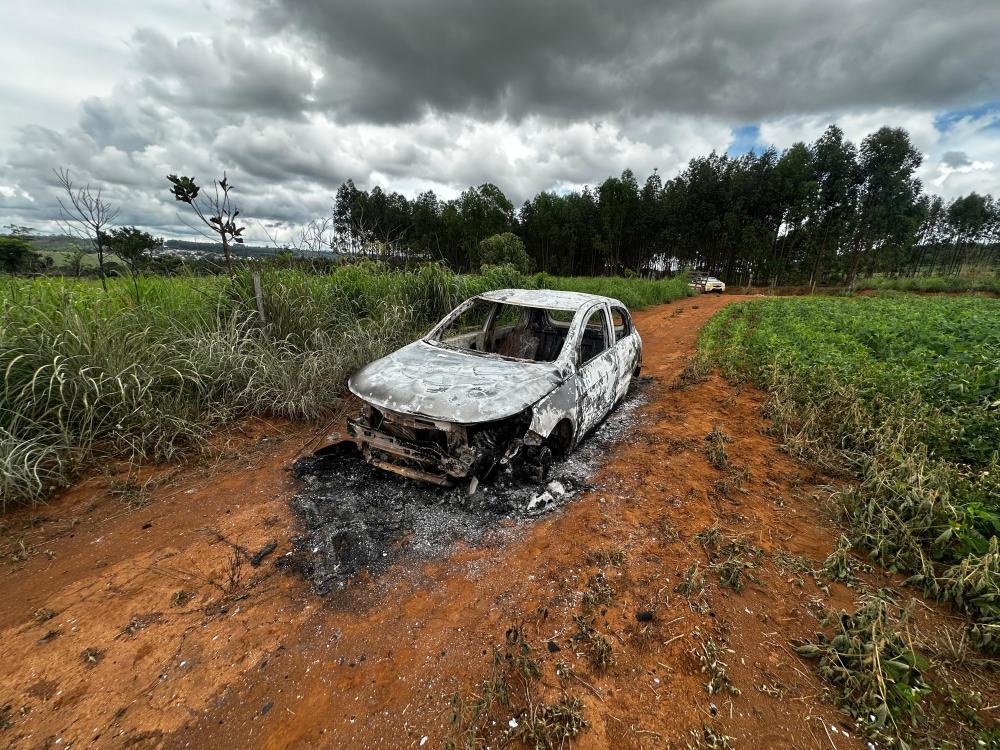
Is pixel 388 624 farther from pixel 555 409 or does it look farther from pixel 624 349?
pixel 624 349

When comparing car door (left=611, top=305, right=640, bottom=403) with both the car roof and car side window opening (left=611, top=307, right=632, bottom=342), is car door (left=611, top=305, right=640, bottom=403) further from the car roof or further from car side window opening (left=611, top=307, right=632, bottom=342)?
the car roof

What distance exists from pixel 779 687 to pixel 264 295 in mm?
6541

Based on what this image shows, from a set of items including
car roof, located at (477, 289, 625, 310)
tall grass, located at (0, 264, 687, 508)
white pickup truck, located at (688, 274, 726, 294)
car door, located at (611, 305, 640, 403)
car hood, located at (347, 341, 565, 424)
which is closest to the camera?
car hood, located at (347, 341, 565, 424)

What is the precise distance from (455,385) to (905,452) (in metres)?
3.81

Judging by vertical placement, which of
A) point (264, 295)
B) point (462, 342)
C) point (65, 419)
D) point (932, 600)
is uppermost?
point (264, 295)

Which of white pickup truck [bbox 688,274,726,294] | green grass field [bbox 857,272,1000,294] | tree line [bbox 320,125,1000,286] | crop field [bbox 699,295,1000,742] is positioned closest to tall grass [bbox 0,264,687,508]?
crop field [bbox 699,295,1000,742]

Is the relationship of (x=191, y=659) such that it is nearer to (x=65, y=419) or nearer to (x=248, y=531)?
(x=248, y=531)

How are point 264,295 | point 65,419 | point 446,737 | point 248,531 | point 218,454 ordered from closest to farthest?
point 446,737 → point 248,531 → point 65,419 → point 218,454 → point 264,295

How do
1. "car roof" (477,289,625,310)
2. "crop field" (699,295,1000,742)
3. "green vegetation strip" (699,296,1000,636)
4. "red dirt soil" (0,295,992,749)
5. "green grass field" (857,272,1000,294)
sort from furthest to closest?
1. "green grass field" (857,272,1000,294)
2. "car roof" (477,289,625,310)
3. "green vegetation strip" (699,296,1000,636)
4. "crop field" (699,295,1000,742)
5. "red dirt soil" (0,295,992,749)

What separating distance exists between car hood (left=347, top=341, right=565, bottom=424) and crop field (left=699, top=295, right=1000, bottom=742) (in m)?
2.18

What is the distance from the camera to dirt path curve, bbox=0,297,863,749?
168 centimetres

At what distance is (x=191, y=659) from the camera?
1.94 meters

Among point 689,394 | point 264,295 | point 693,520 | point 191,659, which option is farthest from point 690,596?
point 264,295

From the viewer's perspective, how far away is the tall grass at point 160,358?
10.9ft
